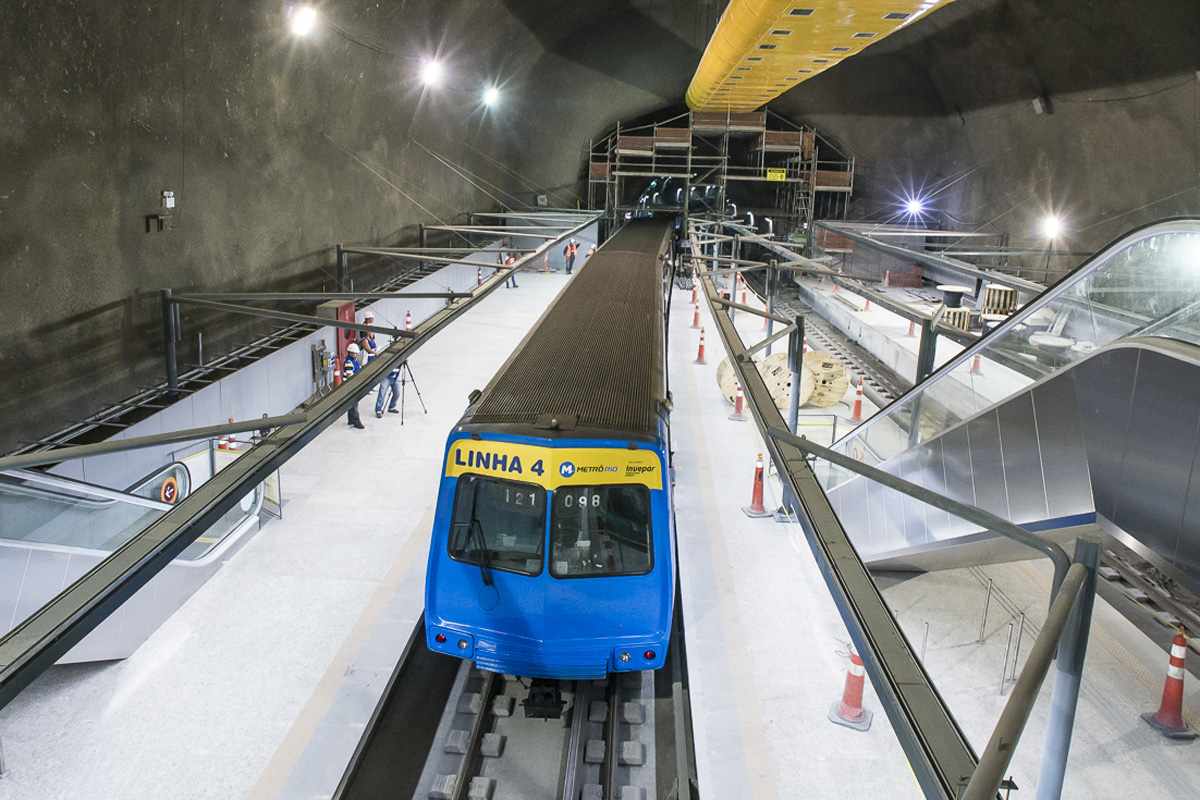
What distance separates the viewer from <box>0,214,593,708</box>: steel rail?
276 cm

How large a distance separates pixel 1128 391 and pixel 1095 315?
69 centimetres

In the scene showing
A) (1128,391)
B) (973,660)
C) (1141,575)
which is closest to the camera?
(1128,391)

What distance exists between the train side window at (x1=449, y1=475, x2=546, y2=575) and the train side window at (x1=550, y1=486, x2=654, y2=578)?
0.42 feet

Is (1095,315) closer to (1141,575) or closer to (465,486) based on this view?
(1141,575)

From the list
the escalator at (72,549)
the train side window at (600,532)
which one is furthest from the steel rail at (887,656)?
the escalator at (72,549)

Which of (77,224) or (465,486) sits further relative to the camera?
(77,224)

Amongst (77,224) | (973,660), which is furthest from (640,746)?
(77,224)

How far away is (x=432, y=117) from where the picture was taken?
17578 millimetres

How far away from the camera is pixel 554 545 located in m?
5.30

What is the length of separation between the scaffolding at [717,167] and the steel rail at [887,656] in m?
23.1

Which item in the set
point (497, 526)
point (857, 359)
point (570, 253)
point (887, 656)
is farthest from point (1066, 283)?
point (570, 253)

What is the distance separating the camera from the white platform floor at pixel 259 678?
17.2 ft

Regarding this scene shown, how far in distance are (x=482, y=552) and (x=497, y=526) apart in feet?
0.58

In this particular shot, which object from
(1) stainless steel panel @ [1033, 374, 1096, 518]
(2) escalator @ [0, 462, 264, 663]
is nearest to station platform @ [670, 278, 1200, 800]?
(1) stainless steel panel @ [1033, 374, 1096, 518]
